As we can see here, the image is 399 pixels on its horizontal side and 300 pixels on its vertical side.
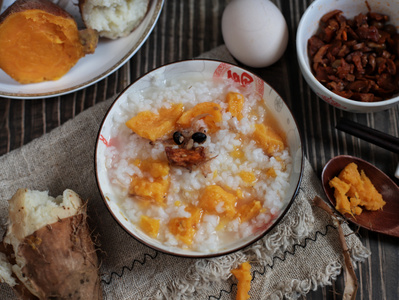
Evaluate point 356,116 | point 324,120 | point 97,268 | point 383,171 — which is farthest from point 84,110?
point 383,171

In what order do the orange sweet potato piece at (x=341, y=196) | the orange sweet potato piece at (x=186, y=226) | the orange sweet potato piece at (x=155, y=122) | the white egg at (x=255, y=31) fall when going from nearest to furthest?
the orange sweet potato piece at (x=186, y=226) < the orange sweet potato piece at (x=155, y=122) < the orange sweet potato piece at (x=341, y=196) < the white egg at (x=255, y=31)

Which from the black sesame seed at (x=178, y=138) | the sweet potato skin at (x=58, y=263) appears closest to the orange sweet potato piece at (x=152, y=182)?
the black sesame seed at (x=178, y=138)

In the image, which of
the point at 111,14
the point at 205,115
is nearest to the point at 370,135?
the point at 205,115

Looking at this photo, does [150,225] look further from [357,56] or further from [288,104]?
[357,56]

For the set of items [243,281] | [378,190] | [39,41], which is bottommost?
[243,281]

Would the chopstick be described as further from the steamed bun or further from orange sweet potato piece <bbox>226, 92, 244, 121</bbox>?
the steamed bun

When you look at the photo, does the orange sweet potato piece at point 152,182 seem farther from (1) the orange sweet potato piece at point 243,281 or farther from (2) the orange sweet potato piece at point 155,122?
(1) the orange sweet potato piece at point 243,281

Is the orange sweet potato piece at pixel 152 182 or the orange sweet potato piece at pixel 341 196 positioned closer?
the orange sweet potato piece at pixel 152 182
